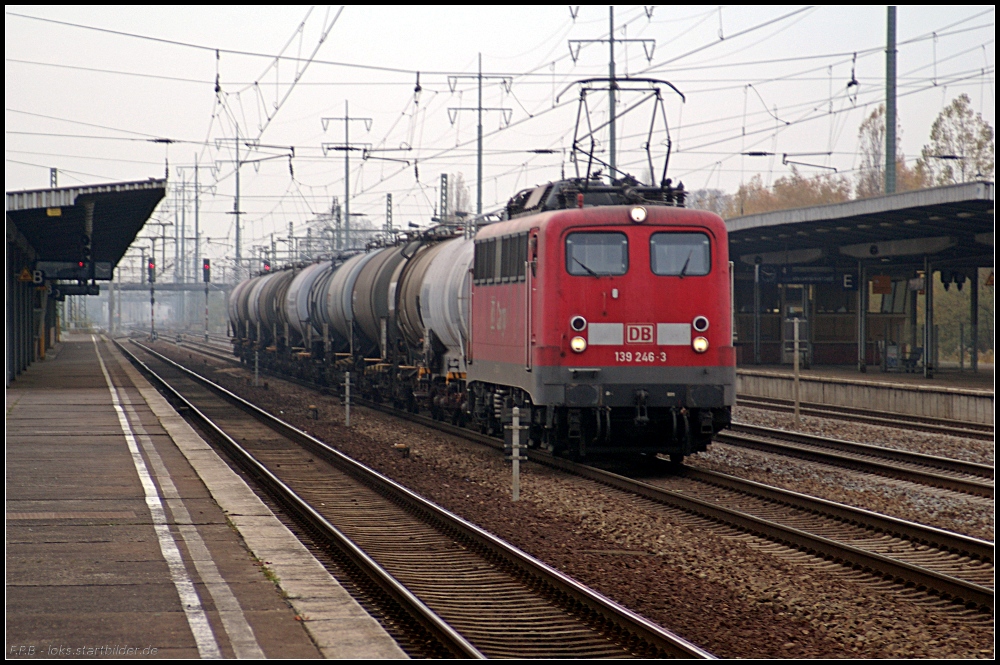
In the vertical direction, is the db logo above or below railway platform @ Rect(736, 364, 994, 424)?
above

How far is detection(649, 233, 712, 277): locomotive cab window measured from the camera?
46.6ft

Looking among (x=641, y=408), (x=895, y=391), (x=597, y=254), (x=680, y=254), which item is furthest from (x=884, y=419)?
(x=597, y=254)

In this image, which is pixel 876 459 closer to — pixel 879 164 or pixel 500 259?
pixel 500 259

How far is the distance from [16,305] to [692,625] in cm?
3085

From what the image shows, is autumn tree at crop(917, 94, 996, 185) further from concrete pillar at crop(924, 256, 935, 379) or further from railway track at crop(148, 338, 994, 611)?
railway track at crop(148, 338, 994, 611)

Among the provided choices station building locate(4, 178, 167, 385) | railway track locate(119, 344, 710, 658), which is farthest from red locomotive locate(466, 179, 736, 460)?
station building locate(4, 178, 167, 385)

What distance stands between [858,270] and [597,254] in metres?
23.6

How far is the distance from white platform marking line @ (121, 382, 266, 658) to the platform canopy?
12751mm

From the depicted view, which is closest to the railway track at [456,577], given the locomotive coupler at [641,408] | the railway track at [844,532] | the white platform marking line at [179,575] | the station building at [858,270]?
the white platform marking line at [179,575]

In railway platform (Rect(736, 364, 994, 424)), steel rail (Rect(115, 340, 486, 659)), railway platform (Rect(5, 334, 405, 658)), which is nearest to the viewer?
railway platform (Rect(5, 334, 405, 658))

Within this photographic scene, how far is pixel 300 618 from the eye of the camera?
22.9ft

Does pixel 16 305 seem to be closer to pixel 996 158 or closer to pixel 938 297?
pixel 996 158

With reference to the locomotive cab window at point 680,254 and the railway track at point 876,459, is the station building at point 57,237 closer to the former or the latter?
the locomotive cab window at point 680,254

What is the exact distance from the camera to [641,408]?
1400 cm
